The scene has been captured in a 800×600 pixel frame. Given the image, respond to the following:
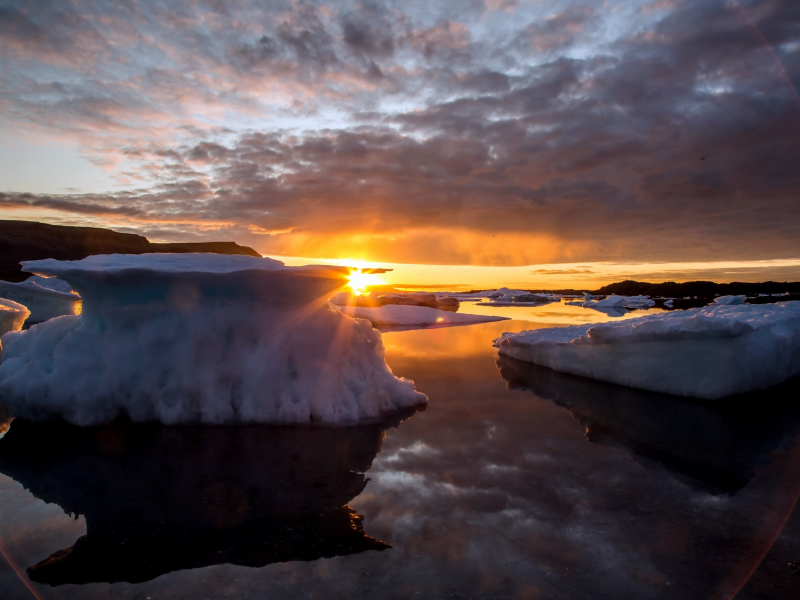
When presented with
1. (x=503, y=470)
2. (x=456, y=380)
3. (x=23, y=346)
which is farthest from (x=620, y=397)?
(x=23, y=346)

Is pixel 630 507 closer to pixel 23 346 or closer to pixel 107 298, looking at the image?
pixel 107 298

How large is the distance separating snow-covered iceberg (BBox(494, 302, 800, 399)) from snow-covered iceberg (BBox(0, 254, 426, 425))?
4391 millimetres

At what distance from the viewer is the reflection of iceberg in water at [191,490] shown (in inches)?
110

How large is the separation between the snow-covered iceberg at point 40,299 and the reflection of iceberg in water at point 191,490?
47.9 ft

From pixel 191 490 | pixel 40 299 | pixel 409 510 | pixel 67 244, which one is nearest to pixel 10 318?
pixel 40 299

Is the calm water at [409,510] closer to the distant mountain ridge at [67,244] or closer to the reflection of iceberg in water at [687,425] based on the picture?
the reflection of iceberg in water at [687,425]

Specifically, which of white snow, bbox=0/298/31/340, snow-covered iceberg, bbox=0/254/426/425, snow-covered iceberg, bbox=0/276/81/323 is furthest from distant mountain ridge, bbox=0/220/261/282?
snow-covered iceberg, bbox=0/254/426/425

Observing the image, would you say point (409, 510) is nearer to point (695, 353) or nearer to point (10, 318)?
point (695, 353)

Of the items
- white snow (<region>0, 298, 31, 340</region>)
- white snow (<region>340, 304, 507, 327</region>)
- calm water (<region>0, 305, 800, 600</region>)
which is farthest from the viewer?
white snow (<region>340, 304, 507, 327</region>)

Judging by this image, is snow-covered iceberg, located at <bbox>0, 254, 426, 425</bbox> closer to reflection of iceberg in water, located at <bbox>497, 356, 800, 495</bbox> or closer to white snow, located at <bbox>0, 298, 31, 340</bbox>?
reflection of iceberg in water, located at <bbox>497, 356, 800, 495</bbox>

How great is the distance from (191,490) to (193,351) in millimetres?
2473

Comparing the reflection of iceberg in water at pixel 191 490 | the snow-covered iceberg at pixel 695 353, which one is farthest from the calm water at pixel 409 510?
the snow-covered iceberg at pixel 695 353

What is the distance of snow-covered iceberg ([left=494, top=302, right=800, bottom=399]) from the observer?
7.07m

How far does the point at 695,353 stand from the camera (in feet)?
23.9
